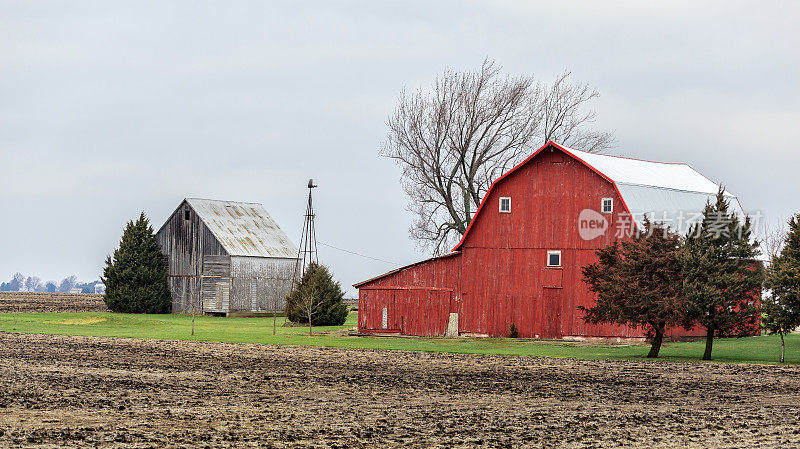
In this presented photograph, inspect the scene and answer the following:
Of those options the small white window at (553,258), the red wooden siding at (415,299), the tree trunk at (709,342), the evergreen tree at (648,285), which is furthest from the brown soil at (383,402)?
the red wooden siding at (415,299)

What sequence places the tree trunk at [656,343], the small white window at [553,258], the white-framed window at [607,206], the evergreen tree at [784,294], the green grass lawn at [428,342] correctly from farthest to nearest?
the small white window at [553,258] < the white-framed window at [607,206] < the green grass lawn at [428,342] < the tree trunk at [656,343] < the evergreen tree at [784,294]

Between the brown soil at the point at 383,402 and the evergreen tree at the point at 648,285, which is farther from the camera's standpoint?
the evergreen tree at the point at 648,285

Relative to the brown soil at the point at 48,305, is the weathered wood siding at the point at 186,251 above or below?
above

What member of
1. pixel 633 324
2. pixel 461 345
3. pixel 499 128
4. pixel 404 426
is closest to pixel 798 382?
pixel 633 324

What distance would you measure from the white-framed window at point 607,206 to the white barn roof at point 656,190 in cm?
67

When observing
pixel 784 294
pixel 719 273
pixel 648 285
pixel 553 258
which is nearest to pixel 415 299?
pixel 553 258

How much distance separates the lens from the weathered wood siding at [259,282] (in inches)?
2859

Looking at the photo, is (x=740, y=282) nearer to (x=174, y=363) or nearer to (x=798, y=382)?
(x=798, y=382)

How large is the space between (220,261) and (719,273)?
148 ft

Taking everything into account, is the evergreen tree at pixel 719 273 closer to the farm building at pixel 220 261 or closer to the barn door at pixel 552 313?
the barn door at pixel 552 313

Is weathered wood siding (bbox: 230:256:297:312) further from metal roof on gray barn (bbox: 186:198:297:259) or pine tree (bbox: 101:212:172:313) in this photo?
pine tree (bbox: 101:212:172:313)

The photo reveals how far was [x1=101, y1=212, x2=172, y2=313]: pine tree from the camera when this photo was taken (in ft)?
235

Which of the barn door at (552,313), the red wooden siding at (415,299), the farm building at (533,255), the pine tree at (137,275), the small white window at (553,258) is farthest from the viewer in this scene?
the pine tree at (137,275)

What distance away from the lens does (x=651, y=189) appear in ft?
153
